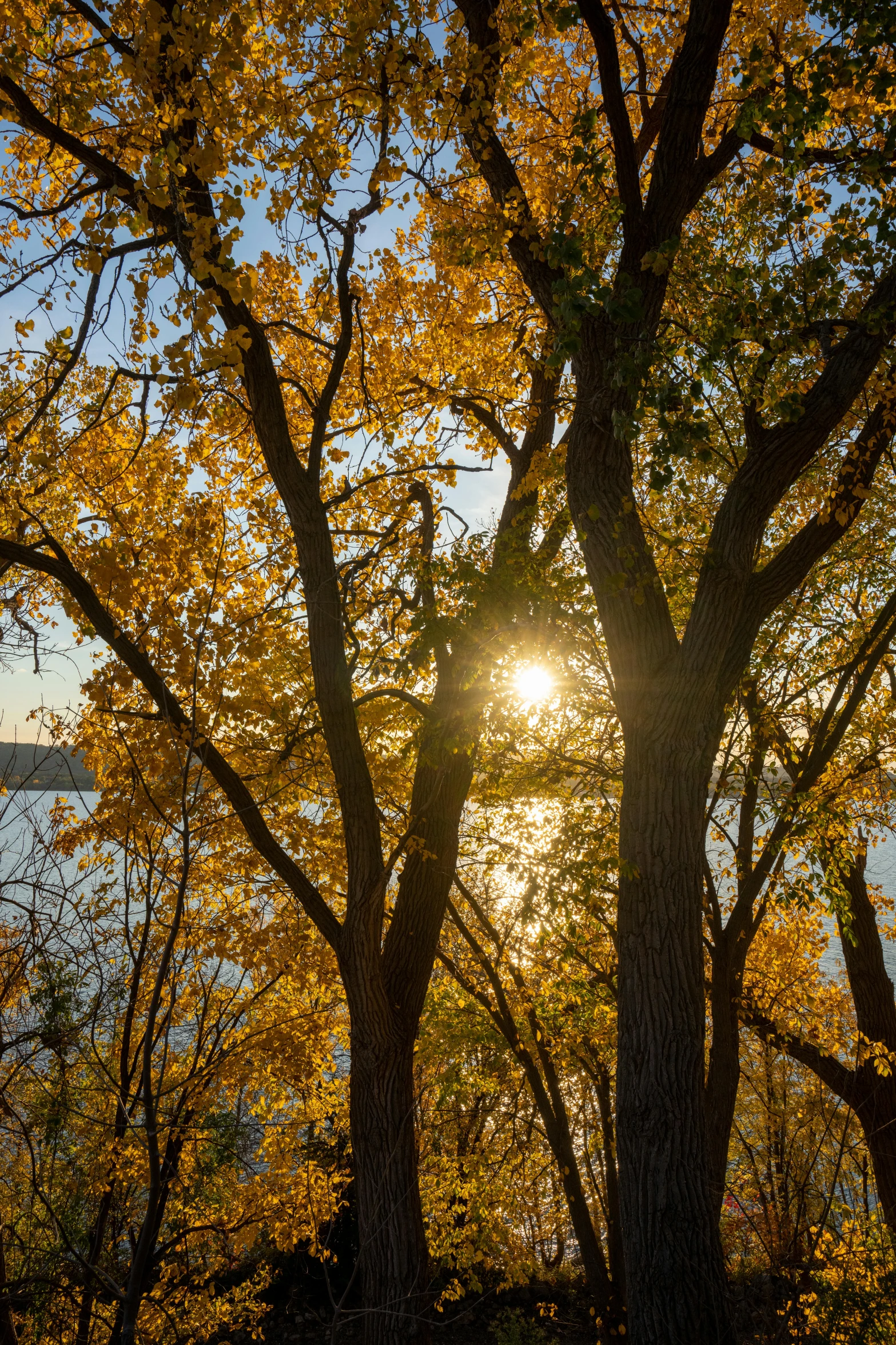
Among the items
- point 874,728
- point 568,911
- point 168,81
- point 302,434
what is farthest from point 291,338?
point 874,728

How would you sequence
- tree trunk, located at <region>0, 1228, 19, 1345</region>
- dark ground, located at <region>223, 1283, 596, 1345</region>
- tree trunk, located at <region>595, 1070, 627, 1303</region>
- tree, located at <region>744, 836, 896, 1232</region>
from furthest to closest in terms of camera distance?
dark ground, located at <region>223, 1283, 596, 1345</region> < tree trunk, located at <region>595, 1070, 627, 1303</region> < tree, located at <region>744, 836, 896, 1232</region> < tree trunk, located at <region>0, 1228, 19, 1345</region>

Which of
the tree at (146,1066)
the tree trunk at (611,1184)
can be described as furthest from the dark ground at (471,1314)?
the tree trunk at (611,1184)

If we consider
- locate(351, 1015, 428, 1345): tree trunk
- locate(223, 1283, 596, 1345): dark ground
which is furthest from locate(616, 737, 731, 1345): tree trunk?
locate(223, 1283, 596, 1345): dark ground

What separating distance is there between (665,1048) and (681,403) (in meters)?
2.80

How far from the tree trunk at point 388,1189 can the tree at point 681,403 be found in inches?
61.7

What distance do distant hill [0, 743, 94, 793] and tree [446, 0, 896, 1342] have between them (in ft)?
8.77

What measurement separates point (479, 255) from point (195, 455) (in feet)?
6.99

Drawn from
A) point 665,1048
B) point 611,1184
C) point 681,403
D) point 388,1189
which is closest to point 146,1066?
point 665,1048

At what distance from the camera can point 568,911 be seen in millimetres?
5777

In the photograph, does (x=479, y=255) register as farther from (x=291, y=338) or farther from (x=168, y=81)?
(x=291, y=338)

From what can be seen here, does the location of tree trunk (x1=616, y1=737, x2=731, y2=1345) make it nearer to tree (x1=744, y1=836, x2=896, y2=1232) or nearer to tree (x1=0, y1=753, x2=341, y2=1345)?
tree (x1=0, y1=753, x2=341, y2=1345)

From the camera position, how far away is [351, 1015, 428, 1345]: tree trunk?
4328 millimetres

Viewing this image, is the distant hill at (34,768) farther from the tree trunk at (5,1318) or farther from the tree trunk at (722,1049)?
the tree trunk at (722,1049)

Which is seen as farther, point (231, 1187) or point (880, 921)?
point (880, 921)
